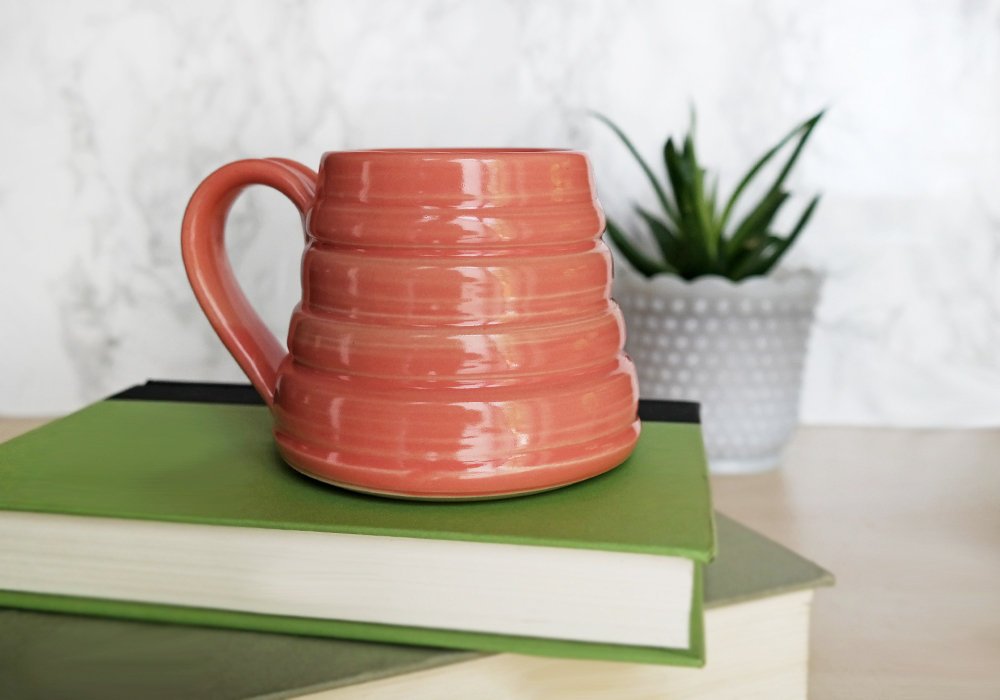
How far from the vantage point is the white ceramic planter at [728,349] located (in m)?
0.63

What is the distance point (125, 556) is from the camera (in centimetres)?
35

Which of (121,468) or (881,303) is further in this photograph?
(881,303)

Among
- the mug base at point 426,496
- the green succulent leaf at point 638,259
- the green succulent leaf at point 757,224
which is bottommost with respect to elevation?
the mug base at point 426,496

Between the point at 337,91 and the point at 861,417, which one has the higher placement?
the point at 337,91

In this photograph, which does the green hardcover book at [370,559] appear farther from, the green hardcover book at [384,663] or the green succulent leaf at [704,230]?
the green succulent leaf at [704,230]

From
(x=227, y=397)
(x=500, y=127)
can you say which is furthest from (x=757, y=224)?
(x=227, y=397)

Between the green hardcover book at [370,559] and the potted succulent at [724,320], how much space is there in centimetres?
26

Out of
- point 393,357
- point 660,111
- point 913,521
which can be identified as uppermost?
point 660,111

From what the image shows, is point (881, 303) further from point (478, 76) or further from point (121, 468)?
point (121, 468)

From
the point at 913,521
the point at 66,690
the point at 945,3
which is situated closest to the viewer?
the point at 66,690

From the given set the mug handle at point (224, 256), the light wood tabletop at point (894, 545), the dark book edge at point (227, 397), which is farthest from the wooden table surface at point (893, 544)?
the mug handle at point (224, 256)

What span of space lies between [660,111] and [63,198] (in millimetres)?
461

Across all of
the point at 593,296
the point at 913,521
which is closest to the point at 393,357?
the point at 593,296

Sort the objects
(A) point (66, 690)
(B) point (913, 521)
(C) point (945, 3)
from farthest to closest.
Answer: (C) point (945, 3), (B) point (913, 521), (A) point (66, 690)
